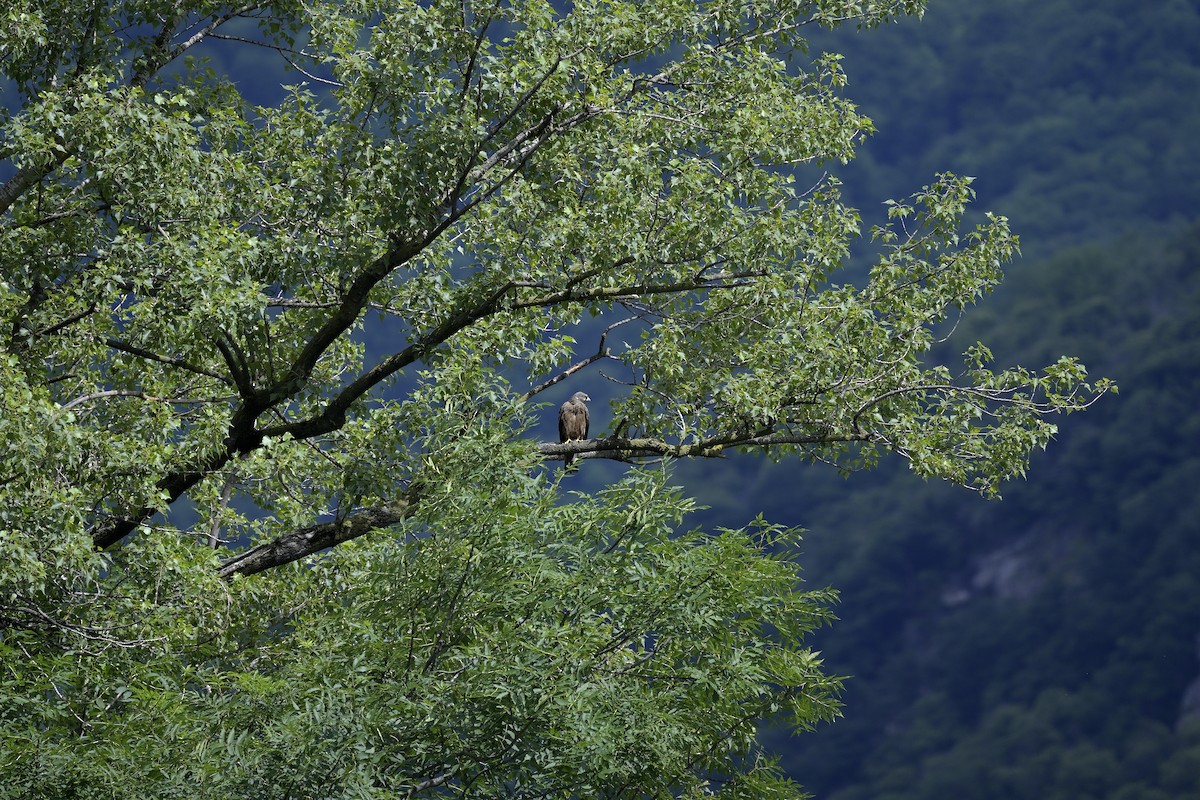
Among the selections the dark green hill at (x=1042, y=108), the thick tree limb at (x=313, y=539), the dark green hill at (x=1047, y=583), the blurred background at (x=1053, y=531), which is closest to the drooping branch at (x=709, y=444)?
the thick tree limb at (x=313, y=539)

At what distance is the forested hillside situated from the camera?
245ft

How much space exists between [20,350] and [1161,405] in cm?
7979

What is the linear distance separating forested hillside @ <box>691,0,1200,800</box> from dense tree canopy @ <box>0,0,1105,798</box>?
61540 mm

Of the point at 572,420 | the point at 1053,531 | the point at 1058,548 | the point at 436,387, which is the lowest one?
the point at 436,387

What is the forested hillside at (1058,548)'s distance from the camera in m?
74.8

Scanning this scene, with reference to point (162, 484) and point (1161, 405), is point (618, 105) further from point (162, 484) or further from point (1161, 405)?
point (1161, 405)

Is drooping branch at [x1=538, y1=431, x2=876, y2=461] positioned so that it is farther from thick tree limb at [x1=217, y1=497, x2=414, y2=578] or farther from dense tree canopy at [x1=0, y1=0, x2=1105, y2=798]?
thick tree limb at [x1=217, y1=497, x2=414, y2=578]

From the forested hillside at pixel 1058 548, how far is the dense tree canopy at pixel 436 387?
202 feet

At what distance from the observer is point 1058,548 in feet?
280

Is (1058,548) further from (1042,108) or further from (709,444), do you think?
(709,444)

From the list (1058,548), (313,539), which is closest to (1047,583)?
(1058,548)

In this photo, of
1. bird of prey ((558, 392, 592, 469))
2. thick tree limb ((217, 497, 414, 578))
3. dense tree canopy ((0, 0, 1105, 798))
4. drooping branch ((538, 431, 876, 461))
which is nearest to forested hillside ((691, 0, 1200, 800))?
bird of prey ((558, 392, 592, 469))

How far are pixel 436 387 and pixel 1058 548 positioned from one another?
76380 millimetres

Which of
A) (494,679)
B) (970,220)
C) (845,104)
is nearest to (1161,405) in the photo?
(970,220)
